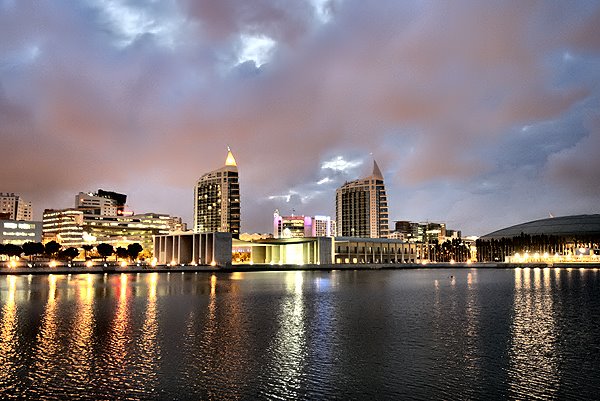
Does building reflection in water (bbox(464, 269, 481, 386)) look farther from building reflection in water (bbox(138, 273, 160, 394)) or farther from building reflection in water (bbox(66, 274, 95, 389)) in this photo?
building reflection in water (bbox(66, 274, 95, 389))

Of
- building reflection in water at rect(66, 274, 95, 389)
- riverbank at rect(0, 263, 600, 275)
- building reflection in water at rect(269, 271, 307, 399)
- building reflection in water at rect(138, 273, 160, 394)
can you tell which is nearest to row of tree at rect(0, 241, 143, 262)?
riverbank at rect(0, 263, 600, 275)

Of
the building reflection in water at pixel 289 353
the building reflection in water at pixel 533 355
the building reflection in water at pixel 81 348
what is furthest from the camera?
the building reflection in water at pixel 81 348

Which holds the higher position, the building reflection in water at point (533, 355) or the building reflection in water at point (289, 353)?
the building reflection in water at point (289, 353)

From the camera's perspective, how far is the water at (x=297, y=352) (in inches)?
817

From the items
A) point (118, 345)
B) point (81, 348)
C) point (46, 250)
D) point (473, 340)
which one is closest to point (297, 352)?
point (118, 345)

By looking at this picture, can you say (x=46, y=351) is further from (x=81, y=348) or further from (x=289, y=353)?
(x=289, y=353)

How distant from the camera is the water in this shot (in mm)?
20750

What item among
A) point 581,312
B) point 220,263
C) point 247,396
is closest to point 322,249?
point 220,263

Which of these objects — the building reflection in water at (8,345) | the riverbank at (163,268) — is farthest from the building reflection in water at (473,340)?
the riverbank at (163,268)

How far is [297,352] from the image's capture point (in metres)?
27.9

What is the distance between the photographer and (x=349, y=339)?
31.9 metres

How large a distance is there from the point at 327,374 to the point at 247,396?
4712 millimetres

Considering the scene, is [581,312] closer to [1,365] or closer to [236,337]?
[236,337]

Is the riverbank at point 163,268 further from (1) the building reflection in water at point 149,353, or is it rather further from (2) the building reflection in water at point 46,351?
(1) the building reflection in water at point 149,353
